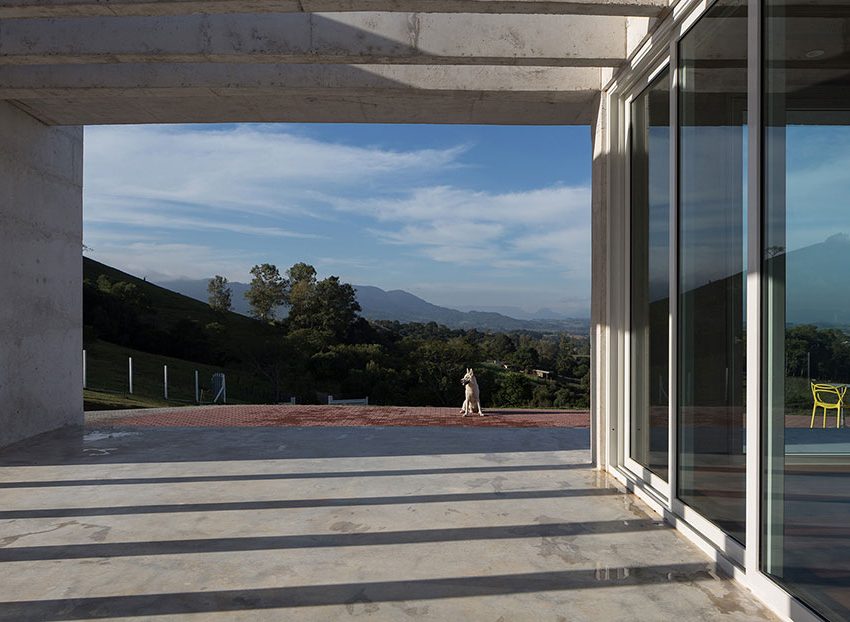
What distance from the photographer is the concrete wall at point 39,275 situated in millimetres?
7223

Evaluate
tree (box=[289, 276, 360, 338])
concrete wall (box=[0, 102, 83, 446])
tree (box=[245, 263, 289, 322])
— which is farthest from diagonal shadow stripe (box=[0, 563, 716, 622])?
tree (box=[245, 263, 289, 322])

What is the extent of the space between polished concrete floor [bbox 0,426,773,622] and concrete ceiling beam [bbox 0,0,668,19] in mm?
3513

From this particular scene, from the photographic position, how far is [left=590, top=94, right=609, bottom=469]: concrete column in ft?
20.3

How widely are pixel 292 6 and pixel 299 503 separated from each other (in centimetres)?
363

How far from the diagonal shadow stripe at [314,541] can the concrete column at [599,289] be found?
68.3 inches

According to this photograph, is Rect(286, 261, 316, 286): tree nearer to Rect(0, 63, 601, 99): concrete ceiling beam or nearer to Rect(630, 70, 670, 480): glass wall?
Rect(0, 63, 601, 99): concrete ceiling beam

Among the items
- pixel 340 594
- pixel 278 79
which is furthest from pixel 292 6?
pixel 340 594

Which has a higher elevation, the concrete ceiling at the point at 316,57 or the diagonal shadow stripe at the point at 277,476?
the concrete ceiling at the point at 316,57

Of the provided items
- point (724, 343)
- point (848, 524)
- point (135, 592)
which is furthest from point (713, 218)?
point (135, 592)

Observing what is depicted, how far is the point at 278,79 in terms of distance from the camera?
6141 millimetres

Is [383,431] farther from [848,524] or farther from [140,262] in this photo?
[140,262]

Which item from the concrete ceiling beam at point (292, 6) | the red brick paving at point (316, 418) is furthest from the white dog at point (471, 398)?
the concrete ceiling beam at point (292, 6)

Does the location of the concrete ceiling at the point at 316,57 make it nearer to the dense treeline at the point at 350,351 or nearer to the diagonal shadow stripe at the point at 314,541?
the diagonal shadow stripe at the point at 314,541

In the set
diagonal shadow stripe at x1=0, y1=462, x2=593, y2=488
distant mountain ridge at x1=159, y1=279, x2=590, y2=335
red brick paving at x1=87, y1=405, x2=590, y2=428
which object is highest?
distant mountain ridge at x1=159, y1=279, x2=590, y2=335
